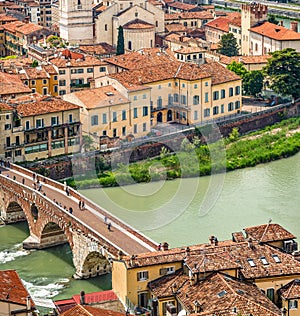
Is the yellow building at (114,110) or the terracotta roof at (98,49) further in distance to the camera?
the terracotta roof at (98,49)

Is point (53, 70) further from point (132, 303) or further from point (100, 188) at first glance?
point (132, 303)

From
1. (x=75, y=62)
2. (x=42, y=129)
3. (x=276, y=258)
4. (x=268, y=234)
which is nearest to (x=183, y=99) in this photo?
(x=75, y=62)

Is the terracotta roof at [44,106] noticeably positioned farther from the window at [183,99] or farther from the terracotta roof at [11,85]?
the window at [183,99]

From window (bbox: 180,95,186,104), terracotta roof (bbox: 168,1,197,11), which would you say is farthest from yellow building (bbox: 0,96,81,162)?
terracotta roof (bbox: 168,1,197,11)

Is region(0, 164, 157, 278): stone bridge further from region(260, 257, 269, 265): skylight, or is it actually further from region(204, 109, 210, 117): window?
region(204, 109, 210, 117): window

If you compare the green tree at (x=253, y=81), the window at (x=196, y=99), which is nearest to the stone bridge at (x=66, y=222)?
the window at (x=196, y=99)

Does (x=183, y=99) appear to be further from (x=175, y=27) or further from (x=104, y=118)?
(x=175, y=27)
